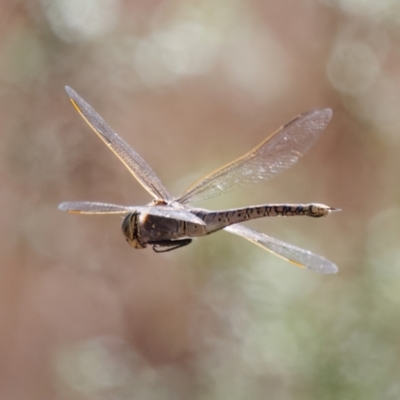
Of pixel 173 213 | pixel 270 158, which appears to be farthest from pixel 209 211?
pixel 270 158

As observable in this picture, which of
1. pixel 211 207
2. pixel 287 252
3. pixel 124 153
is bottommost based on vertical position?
pixel 287 252

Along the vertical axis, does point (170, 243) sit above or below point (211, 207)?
below

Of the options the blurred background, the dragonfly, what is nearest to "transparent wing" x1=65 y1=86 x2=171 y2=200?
the dragonfly

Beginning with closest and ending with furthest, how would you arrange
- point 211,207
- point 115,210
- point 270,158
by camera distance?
point 115,210 < point 270,158 < point 211,207

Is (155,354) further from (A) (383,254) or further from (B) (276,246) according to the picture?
(B) (276,246)

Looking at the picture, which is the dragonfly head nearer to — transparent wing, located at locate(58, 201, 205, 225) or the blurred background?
transparent wing, located at locate(58, 201, 205, 225)

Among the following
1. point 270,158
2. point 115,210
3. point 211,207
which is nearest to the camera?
point 115,210

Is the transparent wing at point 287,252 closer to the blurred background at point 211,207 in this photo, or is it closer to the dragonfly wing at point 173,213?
the dragonfly wing at point 173,213

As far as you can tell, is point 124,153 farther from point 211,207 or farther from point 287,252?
point 211,207

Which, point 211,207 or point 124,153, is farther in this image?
point 211,207
